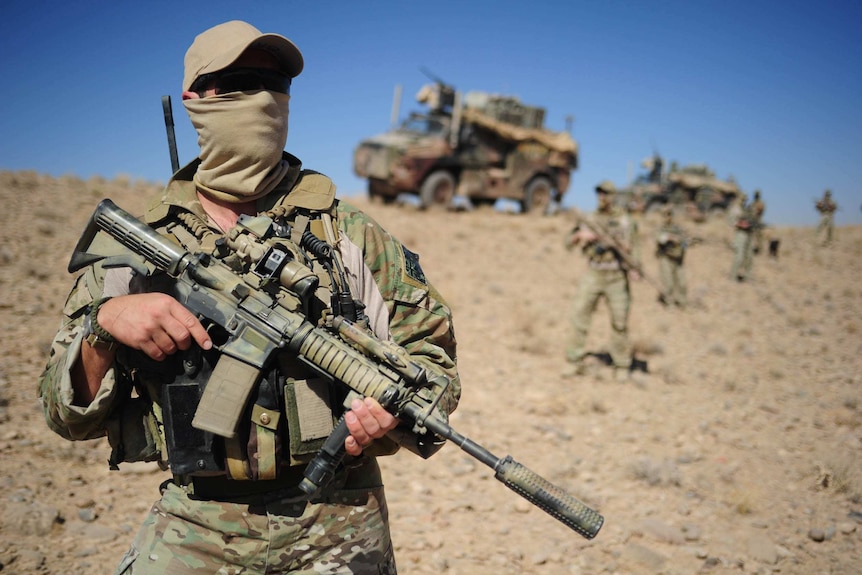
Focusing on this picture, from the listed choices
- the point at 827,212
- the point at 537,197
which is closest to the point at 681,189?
the point at 827,212

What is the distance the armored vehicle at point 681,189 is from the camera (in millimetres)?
27016

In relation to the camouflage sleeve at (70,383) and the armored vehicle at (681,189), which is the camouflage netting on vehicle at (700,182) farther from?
the camouflage sleeve at (70,383)

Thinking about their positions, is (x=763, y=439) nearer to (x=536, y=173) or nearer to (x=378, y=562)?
(x=378, y=562)

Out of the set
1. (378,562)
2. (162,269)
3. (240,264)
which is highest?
(240,264)

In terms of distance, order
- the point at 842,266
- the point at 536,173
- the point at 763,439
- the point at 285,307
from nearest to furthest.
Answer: the point at 285,307
the point at 763,439
the point at 842,266
the point at 536,173

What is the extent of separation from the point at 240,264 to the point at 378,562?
0.91 m

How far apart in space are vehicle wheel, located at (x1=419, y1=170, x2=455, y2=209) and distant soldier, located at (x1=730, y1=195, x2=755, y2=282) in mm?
6801

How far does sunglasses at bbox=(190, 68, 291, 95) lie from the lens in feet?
5.63

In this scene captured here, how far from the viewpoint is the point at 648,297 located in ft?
39.5

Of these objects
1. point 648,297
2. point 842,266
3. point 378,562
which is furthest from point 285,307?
point 842,266

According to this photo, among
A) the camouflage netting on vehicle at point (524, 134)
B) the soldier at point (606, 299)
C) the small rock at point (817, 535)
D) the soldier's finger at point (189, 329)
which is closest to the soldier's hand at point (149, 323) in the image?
the soldier's finger at point (189, 329)

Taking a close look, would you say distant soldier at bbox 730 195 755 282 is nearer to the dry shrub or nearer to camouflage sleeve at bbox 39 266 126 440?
Result: the dry shrub

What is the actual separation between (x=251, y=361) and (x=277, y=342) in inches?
3.1

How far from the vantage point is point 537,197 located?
1808cm
